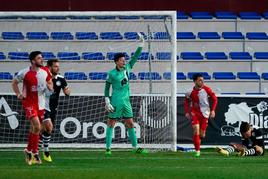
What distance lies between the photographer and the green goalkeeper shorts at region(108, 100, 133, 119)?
19719mm

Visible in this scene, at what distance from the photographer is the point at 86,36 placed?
2553 cm

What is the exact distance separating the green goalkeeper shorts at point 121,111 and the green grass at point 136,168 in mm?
1994

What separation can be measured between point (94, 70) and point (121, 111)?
4588mm

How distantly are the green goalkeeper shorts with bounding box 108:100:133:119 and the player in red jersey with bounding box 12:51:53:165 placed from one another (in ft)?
13.1

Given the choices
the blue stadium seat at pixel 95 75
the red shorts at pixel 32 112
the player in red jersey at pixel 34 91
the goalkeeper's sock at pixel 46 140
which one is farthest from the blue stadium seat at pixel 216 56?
the red shorts at pixel 32 112

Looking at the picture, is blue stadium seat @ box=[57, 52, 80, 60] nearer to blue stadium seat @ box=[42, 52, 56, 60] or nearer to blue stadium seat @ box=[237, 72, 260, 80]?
blue stadium seat @ box=[42, 52, 56, 60]

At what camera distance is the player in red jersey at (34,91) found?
1564 cm

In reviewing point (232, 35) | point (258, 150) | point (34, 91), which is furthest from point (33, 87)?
point (232, 35)

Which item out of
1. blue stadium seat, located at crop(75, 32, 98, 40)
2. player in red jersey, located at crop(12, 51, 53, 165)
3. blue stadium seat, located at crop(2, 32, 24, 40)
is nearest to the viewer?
player in red jersey, located at crop(12, 51, 53, 165)

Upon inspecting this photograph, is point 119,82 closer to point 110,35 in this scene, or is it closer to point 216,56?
point 110,35

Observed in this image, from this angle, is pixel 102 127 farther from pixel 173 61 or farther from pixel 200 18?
pixel 200 18

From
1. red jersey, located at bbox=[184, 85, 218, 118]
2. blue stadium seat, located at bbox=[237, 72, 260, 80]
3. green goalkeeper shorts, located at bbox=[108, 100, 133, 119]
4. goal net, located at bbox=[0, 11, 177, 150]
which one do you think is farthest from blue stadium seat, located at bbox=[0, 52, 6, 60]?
blue stadium seat, located at bbox=[237, 72, 260, 80]

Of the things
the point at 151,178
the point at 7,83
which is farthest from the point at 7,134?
the point at 151,178

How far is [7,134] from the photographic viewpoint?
2219 cm
